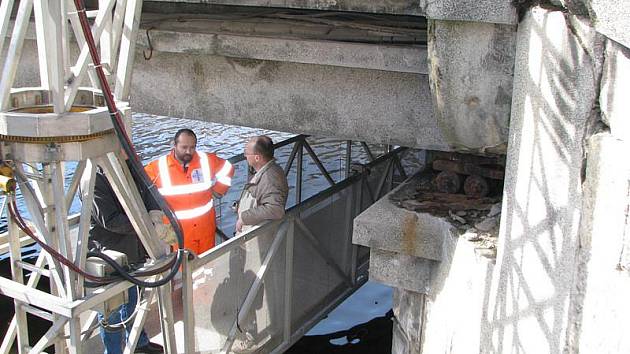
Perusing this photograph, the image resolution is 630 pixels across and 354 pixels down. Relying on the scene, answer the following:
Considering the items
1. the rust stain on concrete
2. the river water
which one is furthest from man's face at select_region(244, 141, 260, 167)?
the river water

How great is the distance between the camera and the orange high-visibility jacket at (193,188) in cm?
595

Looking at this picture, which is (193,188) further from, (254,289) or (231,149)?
(231,149)

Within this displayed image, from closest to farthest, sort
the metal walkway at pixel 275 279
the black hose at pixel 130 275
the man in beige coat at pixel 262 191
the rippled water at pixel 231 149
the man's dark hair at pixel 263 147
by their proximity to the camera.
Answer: the black hose at pixel 130 275
the metal walkway at pixel 275 279
the man in beige coat at pixel 262 191
the man's dark hair at pixel 263 147
the rippled water at pixel 231 149

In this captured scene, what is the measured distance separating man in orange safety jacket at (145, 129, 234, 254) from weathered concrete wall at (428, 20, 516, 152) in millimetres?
2731

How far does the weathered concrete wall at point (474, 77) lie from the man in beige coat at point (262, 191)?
7.01 ft

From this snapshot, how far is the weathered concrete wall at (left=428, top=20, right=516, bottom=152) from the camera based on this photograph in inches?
136

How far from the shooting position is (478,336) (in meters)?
3.82

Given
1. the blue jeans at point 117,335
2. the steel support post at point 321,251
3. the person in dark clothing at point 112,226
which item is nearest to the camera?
the blue jeans at point 117,335

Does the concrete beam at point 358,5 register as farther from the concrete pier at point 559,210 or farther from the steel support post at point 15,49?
the steel support post at point 15,49

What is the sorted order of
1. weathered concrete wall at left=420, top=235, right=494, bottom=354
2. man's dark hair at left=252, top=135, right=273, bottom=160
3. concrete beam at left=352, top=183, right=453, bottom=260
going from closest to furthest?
weathered concrete wall at left=420, top=235, right=494, bottom=354 < concrete beam at left=352, top=183, right=453, bottom=260 < man's dark hair at left=252, top=135, right=273, bottom=160

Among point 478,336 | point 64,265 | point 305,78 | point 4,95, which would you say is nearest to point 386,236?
point 478,336

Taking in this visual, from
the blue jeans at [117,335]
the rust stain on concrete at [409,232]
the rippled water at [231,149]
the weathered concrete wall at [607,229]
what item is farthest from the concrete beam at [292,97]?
the rippled water at [231,149]

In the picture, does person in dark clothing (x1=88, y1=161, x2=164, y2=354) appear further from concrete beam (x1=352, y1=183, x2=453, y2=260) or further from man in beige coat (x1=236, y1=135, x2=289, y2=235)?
concrete beam (x1=352, y1=183, x2=453, y2=260)

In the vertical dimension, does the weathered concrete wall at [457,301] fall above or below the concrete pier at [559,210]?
below
